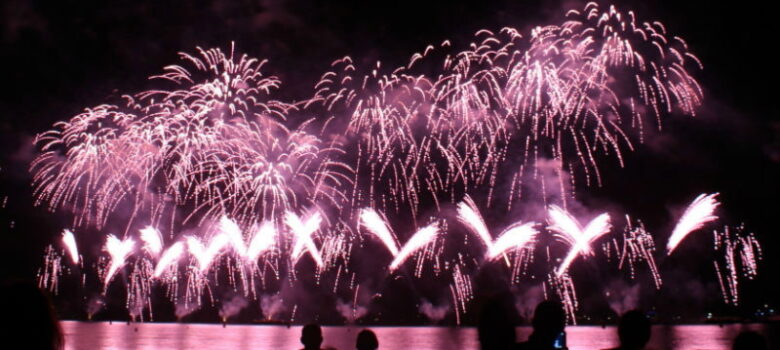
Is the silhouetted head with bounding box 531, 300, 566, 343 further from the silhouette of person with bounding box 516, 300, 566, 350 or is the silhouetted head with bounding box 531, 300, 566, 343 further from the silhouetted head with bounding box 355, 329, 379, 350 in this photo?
the silhouetted head with bounding box 355, 329, 379, 350

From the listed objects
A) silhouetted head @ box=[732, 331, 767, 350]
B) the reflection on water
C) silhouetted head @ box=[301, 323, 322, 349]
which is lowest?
the reflection on water

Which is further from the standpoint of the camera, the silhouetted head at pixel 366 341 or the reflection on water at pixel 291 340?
the reflection on water at pixel 291 340

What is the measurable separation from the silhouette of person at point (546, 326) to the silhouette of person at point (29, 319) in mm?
3190

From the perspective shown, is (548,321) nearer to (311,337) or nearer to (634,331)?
(634,331)

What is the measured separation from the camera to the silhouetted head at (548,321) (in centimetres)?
502

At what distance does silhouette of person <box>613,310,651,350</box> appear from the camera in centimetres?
529

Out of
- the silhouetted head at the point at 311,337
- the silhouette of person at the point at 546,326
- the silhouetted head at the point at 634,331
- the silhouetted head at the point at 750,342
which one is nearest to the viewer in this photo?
the silhouette of person at the point at 546,326

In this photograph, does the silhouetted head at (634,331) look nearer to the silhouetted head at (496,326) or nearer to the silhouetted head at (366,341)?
the silhouetted head at (496,326)

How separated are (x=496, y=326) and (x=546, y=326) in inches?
33.1

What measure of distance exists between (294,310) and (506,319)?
465 ft

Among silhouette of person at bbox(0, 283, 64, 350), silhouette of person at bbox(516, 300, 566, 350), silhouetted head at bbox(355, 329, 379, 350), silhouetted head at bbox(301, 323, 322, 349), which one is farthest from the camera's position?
silhouetted head at bbox(355, 329, 379, 350)

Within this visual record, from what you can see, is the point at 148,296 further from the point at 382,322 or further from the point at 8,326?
the point at 8,326

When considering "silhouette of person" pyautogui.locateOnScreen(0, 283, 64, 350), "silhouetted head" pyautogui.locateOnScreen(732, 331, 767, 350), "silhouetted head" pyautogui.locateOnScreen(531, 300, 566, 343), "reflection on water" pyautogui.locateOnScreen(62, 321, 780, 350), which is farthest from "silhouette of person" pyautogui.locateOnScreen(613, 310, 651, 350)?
"reflection on water" pyautogui.locateOnScreen(62, 321, 780, 350)

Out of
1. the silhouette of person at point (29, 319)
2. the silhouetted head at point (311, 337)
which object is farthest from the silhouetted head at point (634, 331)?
the silhouette of person at point (29, 319)
